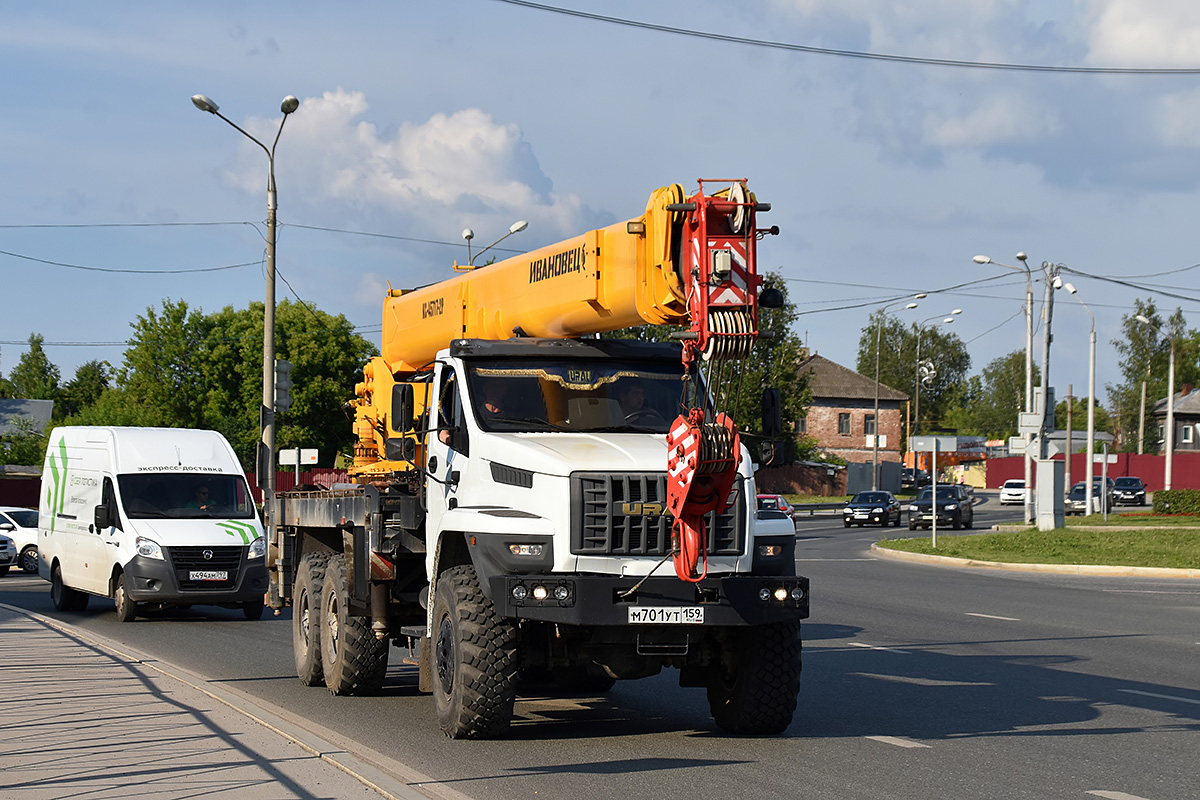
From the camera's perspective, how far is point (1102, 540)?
34156mm

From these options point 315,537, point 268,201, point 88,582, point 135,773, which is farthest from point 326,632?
point 268,201

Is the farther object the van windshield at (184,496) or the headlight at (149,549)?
the van windshield at (184,496)

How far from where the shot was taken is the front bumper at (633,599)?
843cm

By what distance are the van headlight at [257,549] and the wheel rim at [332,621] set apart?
7.16 metres

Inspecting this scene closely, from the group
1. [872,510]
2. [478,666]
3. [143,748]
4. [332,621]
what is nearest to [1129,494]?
[872,510]

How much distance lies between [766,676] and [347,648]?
12.7 feet

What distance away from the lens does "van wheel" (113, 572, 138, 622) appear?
18500 millimetres

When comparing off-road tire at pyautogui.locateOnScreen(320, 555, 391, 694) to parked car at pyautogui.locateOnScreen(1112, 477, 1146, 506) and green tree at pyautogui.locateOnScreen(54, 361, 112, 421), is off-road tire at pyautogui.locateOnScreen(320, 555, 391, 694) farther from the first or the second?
green tree at pyautogui.locateOnScreen(54, 361, 112, 421)

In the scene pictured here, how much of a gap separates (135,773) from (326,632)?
181 inches

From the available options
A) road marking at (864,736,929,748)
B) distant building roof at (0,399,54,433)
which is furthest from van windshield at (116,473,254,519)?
distant building roof at (0,399,54,433)

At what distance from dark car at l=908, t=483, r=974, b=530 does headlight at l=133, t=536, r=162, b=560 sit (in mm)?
36047

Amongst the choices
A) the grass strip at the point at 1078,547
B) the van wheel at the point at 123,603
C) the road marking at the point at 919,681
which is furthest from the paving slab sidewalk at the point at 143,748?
the grass strip at the point at 1078,547

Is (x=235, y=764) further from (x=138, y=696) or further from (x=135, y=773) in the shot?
(x=138, y=696)

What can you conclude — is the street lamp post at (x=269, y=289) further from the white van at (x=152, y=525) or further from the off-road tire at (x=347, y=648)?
the off-road tire at (x=347, y=648)
